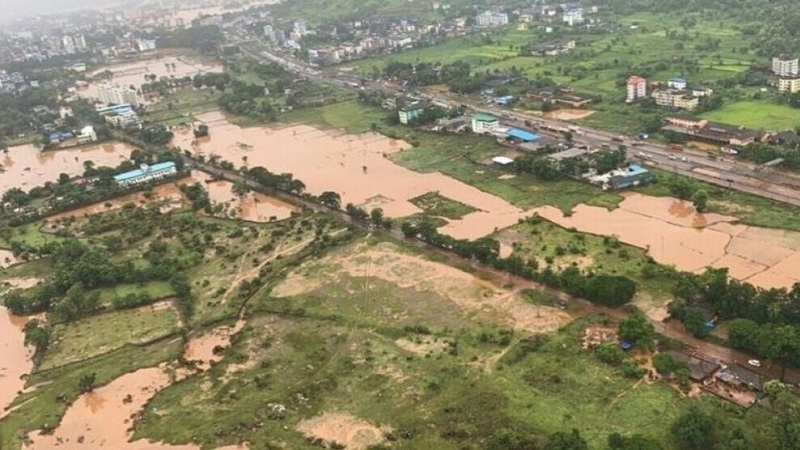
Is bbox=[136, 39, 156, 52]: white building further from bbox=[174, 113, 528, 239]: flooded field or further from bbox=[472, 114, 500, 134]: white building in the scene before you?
bbox=[472, 114, 500, 134]: white building

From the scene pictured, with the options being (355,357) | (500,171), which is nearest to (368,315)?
(355,357)

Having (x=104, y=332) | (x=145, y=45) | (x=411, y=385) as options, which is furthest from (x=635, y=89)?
(x=145, y=45)

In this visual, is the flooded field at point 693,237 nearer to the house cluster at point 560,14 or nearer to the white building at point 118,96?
the white building at point 118,96

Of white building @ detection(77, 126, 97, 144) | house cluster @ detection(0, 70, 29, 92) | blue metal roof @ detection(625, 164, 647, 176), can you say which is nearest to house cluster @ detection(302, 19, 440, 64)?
white building @ detection(77, 126, 97, 144)

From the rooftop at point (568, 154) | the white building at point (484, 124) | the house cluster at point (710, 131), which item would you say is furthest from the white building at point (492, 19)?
the rooftop at point (568, 154)

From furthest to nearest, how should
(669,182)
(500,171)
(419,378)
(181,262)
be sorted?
(500,171) → (669,182) → (181,262) → (419,378)

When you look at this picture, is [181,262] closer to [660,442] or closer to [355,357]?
[355,357]

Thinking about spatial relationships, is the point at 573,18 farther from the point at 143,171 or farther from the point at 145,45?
the point at 145,45
